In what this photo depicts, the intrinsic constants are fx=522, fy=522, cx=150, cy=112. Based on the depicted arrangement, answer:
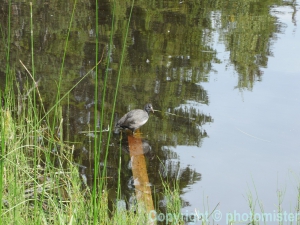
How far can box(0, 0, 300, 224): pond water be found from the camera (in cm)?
462

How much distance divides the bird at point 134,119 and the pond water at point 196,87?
0.52 feet

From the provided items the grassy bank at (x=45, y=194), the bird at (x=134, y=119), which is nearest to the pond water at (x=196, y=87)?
the bird at (x=134, y=119)

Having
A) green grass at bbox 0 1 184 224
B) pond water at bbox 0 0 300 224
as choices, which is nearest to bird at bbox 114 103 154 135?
pond water at bbox 0 0 300 224

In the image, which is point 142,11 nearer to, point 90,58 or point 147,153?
point 90,58

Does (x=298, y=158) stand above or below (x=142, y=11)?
below

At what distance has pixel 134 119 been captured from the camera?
17.5 ft

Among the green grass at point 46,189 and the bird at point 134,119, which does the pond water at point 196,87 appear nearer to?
the bird at point 134,119

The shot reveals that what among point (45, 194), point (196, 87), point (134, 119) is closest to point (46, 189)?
point (45, 194)

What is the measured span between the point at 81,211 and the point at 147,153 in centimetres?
243

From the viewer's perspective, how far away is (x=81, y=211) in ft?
8.73

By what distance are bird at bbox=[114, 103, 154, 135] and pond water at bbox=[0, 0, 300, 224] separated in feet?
0.52

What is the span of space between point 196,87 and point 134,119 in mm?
1228

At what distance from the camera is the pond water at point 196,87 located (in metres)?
4.62

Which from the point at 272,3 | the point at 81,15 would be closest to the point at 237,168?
the point at 81,15
